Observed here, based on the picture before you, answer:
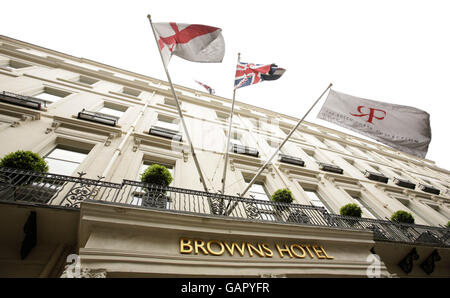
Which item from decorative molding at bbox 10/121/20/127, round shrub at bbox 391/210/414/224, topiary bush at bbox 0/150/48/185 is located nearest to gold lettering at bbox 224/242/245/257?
topiary bush at bbox 0/150/48/185

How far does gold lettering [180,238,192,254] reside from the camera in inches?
181

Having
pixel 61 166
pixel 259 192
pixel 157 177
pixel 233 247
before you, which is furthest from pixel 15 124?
pixel 259 192

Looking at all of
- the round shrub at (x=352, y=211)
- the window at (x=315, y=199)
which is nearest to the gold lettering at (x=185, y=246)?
the round shrub at (x=352, y=211)

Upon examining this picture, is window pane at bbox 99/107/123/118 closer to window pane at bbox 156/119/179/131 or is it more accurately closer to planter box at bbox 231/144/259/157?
window pane at bbox 156/119/179/131

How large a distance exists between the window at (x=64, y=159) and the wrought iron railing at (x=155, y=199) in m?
1.17

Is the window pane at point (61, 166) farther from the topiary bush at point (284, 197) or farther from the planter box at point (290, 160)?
the planter box at point (290, 160)

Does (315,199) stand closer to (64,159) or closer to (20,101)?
(64,159)

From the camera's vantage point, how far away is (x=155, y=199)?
19.3 ft

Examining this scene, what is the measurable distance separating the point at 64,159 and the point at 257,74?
8.40 meters

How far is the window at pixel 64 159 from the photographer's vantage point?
696cm

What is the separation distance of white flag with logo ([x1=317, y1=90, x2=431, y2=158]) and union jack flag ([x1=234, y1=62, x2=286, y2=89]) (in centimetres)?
240
